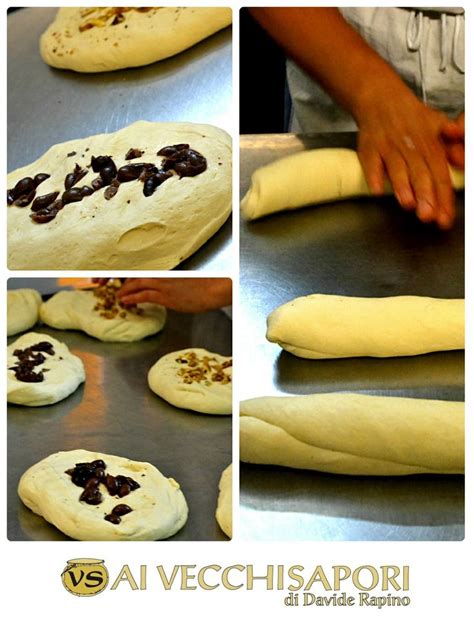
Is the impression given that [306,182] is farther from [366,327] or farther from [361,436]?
[361,436]

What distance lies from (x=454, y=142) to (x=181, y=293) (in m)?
0.55

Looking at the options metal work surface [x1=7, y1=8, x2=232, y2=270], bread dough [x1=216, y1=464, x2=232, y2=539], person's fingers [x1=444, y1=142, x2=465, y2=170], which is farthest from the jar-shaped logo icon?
person's fingers [x1=444, y1=142, x2=465, y2=170]

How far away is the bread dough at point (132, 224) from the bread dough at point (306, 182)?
181 millimetres

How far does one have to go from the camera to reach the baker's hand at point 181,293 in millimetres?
1318

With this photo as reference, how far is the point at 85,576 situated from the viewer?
3.57 feet

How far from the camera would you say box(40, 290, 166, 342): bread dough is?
5.05 ft

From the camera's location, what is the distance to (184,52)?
4.50 ft

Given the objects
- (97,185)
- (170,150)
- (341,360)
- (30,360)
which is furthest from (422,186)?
(30,360)

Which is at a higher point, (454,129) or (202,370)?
(454,129)

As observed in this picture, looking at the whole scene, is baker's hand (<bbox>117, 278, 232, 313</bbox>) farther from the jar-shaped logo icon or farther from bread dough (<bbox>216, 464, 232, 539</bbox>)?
the jar-shaped logo icon

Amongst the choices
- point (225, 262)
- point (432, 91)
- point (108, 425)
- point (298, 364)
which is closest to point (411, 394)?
point (298, 364)

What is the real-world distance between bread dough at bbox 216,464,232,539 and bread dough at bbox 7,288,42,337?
562 mm

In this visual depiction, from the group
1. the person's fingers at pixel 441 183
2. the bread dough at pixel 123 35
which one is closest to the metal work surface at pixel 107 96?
the bread dough at pixel 123 35

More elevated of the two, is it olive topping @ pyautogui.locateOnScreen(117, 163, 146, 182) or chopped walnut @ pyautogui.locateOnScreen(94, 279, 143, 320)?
olive topping @ pyautogui.locateOnScreen(117, 163, 146, 182)
